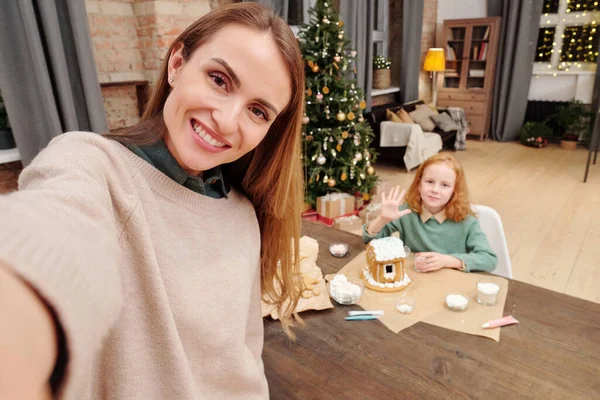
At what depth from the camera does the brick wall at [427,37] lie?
6984 mm

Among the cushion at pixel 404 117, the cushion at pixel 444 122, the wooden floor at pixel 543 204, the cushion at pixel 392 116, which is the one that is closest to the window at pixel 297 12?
the cushion at pixel 392 116

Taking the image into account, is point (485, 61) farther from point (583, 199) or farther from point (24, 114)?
point (24, 114)

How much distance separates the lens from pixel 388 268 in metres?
1.30

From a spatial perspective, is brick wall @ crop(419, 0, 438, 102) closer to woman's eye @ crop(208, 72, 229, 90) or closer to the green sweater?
the green sweater

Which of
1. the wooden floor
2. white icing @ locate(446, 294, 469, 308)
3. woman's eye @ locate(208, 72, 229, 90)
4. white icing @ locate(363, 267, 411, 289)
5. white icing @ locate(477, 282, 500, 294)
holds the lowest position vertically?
the wooden floor

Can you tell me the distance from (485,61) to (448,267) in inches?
256

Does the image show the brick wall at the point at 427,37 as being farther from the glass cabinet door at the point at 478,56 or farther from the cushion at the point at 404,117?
the cushion at the point at 404,117

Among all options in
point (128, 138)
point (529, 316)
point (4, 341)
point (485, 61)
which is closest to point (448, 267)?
point (529, 316)

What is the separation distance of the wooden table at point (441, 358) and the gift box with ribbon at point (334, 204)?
2540 millimetres

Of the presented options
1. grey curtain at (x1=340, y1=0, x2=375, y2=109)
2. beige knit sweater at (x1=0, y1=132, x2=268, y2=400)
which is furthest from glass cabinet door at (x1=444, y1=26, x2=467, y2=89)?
beige knit sweater at (x1=0, y1=132, x2=268, y2=400)

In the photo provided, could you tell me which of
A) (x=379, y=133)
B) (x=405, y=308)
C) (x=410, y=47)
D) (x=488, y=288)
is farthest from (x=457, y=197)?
(x=410, y=47)

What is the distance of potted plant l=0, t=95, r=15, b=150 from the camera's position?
8.30 ft

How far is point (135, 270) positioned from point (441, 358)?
2.48ft

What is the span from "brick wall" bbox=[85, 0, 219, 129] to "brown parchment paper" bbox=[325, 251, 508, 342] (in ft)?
8.29
